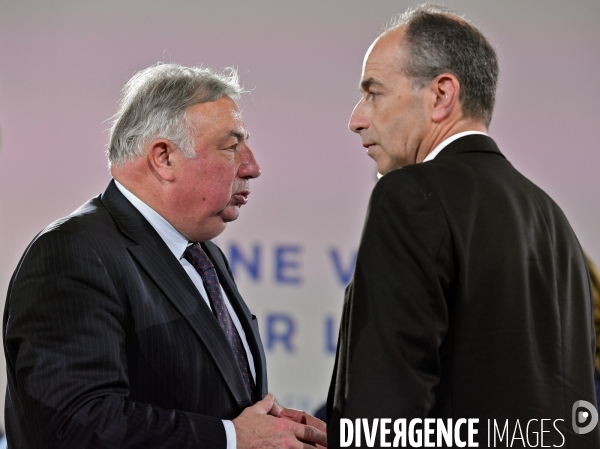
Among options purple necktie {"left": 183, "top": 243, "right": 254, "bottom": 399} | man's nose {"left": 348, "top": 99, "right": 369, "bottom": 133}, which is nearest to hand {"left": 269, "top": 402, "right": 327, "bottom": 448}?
purple necktie {"left": 183, "top": 243, "right": 254, "bottom": 399}

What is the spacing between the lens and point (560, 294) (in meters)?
Result: 1.67

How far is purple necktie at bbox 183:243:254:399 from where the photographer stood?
7.18ft

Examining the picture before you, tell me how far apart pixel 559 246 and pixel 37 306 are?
121cm

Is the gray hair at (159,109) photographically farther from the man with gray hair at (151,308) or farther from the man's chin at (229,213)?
the man's chin at (229,213)

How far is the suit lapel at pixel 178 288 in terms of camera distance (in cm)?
203

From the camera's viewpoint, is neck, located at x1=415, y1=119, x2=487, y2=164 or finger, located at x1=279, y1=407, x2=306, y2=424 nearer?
neck, located at x1=415, y1=119, x2=487, y2=164

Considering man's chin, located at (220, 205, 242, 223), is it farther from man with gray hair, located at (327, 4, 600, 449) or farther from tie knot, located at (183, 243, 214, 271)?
man with gray hair, located at (327, 4, 600, 449)

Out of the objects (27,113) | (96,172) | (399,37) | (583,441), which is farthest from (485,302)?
(27,113)

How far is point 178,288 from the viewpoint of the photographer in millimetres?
2076

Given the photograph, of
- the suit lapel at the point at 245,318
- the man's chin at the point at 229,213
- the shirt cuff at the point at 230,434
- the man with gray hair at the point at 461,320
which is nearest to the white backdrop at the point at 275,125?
the suit lapel at the point at 245,318

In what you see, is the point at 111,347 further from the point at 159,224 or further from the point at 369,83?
the point at 369,83

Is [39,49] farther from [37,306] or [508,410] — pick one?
[508,410]

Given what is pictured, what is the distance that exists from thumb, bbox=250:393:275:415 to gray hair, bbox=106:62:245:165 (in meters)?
0.73

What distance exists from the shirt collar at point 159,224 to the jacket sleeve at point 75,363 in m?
0.30
